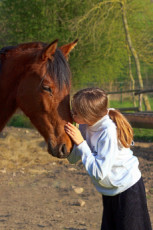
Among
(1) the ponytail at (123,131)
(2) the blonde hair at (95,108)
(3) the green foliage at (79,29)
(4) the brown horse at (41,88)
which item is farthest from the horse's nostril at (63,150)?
(3) the green foliage at (79,29)

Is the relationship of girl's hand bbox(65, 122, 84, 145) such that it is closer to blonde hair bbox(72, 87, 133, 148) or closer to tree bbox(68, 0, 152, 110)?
blonde hair bbox(72, 87, 133, 148)

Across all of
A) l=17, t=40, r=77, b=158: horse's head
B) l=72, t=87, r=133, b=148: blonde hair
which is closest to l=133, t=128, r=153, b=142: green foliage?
l=17, t=40, r=77, b=158: horse's head

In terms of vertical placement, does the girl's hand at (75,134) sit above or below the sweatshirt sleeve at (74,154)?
above

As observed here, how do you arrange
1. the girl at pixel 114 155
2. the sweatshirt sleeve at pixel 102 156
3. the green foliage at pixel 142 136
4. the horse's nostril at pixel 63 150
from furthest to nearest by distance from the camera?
the green foliage at pixel 142 136 < the horse's nostril at pixel 63 150 < the girl at pixel 114 155 < the sweatshirt sleeve at pixel 102 156

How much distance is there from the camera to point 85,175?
526 cm

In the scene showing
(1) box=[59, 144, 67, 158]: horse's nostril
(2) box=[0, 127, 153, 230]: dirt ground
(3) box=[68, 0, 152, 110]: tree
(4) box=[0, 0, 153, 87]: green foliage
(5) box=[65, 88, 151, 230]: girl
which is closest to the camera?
(5) box=[65, 88, 151, 230]: girl

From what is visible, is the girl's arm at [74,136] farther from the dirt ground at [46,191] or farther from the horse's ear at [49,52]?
the dirt ground at [46,191]

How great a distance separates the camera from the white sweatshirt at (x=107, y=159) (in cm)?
196

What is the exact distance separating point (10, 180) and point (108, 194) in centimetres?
340

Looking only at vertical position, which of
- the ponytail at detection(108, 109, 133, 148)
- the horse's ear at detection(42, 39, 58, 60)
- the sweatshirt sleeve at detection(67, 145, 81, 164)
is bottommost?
the sweatshirt sleeve at detection(67, 145, 81, 164)

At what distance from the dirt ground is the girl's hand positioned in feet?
5.46

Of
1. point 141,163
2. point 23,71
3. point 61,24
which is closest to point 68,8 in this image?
point 61,24

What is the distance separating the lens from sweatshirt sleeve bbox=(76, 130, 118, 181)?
6.38 ft

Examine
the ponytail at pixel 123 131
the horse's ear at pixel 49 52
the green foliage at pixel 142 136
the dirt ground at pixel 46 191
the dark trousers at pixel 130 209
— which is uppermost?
the horse's ear at pixel 49 52
